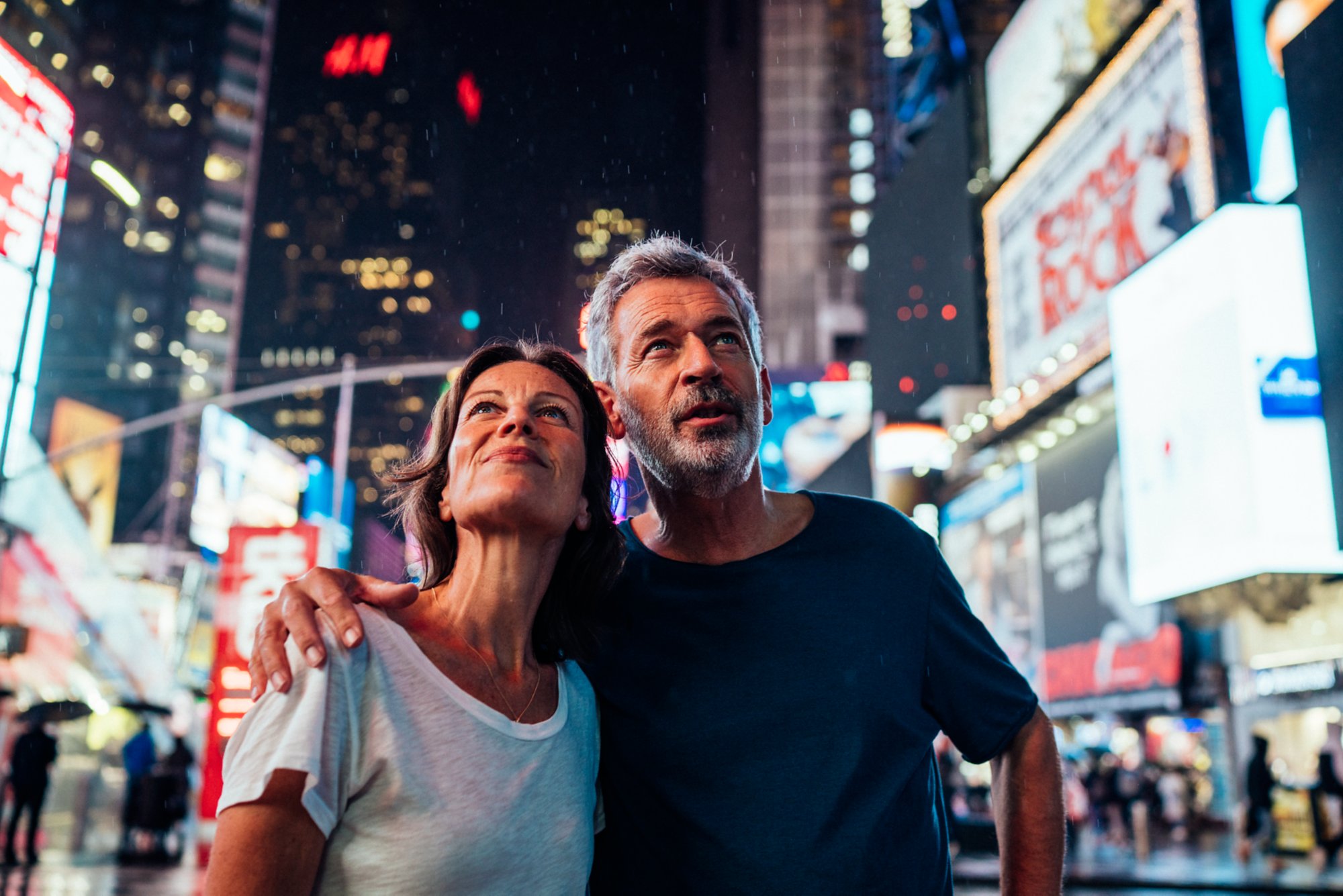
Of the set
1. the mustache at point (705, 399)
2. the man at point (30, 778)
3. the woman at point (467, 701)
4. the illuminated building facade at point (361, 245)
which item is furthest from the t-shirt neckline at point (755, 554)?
the illuminated building facade at point (361, 245)

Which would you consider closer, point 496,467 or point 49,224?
point 496,467

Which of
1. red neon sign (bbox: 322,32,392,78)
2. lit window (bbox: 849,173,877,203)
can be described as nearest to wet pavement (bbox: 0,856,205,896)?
red neon sign (bbox: 322,32,392,78)

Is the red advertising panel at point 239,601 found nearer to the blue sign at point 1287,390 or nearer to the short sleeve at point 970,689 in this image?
the short sleeve at point 970,689

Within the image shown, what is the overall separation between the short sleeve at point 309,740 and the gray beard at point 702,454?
1.08 metres

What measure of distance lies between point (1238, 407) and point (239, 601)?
14546mm

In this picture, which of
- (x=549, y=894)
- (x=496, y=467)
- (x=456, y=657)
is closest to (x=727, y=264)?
(x=496, y=467)

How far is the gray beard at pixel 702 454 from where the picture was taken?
2.87m

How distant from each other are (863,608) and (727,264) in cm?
125

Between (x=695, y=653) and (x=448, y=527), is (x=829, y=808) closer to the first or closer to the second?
(x=695, y=653)

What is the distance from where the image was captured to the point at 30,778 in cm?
1463

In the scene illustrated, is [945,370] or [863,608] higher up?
[945,370]

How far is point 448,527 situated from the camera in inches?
116

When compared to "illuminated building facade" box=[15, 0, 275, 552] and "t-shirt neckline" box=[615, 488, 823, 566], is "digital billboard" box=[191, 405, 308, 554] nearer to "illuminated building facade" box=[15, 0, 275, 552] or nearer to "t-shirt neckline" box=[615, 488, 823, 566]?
"t-shirt neckline" box=[615, 488, 823, 566]

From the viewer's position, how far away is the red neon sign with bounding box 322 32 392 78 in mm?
33094
